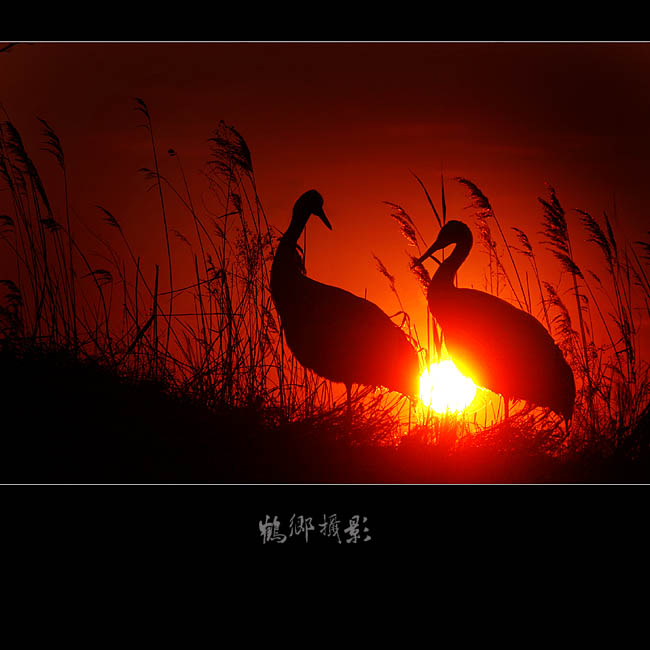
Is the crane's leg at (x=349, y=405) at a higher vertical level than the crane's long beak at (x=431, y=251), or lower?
lower

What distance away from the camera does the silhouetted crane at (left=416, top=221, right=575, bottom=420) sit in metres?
4.15

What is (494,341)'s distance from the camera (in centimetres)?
432

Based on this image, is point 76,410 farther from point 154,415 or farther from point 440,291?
point 440,291

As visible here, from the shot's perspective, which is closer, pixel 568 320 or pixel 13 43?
pixel 13 43

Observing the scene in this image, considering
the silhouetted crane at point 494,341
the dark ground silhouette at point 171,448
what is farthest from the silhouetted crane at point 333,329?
the dark ground silhouette at point 171,448

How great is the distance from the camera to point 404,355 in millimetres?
4152

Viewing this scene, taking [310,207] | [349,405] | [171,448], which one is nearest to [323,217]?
[310,207]

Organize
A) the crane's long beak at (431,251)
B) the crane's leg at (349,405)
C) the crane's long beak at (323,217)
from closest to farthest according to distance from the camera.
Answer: the crane's leg at (349,405) → the crane's long beak at (323,217) → the crane's long beak at (431,251)

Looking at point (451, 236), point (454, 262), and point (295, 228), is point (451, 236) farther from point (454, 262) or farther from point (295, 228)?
point (295, 228)

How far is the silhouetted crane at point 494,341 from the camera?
415cm

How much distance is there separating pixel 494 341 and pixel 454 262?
420 mm

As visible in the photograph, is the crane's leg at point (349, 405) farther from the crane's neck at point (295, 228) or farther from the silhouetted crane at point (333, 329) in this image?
the crane's neck at point (295, 228)
